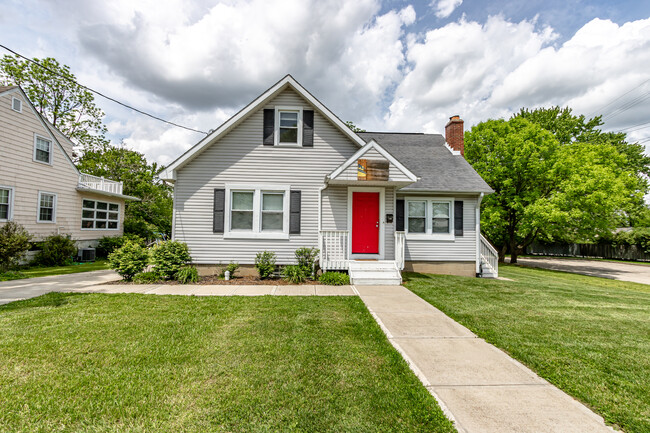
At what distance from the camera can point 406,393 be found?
9.24 ft

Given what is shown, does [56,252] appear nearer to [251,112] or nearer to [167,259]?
[167,259]

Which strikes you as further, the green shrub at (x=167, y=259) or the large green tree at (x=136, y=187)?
the large green tree at (x=136, y=187)

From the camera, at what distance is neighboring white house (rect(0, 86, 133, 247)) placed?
11.6 meters

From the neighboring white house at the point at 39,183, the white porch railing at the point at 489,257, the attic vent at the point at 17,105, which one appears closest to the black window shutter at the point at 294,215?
the white porch railing at the point at 489,257

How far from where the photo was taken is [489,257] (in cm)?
1165

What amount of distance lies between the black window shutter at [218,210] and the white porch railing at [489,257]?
10.1 meters

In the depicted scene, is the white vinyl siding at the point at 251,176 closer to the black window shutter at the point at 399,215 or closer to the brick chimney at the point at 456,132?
the black window shutter at the point at 399,215

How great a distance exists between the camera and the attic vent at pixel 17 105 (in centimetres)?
1188

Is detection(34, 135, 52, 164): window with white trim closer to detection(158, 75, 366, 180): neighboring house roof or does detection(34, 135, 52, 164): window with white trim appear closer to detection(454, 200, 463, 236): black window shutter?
detection(158, 75, 366, 180): neighboring house roof

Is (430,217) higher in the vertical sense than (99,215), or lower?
lower

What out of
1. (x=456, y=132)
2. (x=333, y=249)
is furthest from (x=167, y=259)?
(x=456, y=132)

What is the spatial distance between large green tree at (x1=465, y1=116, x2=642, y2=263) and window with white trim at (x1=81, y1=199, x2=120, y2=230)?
74.9 ft

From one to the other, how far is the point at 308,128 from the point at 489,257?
902 cm

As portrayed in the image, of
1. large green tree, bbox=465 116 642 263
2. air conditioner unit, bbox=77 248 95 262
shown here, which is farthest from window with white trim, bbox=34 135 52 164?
large green tree, bbox=465 116 642 263
